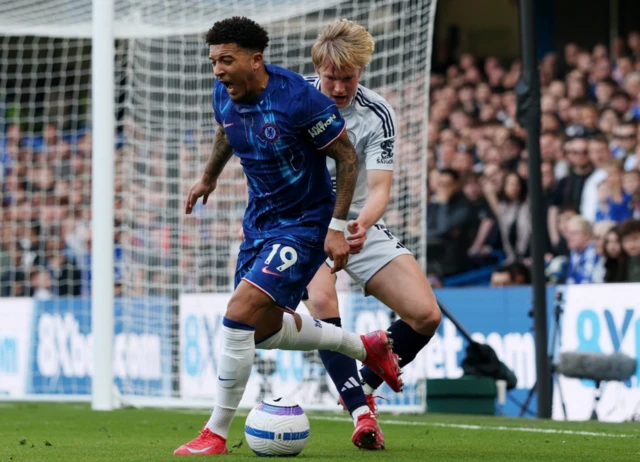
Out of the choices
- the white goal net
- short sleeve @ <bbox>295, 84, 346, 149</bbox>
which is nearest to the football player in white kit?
short sleeve @ <bbox>295, 84, 346, 149</bbox>

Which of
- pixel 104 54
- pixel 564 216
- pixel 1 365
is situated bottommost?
pixel 1 365

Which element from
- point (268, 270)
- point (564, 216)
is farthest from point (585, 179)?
point (268, 270)

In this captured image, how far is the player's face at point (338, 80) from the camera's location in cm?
565

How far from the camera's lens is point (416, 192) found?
32.9 ft

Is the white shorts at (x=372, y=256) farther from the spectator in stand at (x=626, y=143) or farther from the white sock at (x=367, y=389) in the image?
the spectator in stand at (x=626, y=143)

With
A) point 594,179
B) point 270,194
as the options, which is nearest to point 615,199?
point 594,179

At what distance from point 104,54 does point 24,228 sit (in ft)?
16.8

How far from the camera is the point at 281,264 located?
16.7 ft

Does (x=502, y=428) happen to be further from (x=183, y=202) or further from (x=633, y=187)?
(x=183, y=202)

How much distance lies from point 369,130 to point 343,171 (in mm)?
724

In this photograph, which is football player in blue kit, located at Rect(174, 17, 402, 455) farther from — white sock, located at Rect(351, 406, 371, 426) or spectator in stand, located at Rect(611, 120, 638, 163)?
spectator in stand, located at Rect(611, 120, 638, 163)

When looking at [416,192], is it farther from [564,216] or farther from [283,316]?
[283,316]

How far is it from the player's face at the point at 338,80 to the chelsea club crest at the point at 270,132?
65cm

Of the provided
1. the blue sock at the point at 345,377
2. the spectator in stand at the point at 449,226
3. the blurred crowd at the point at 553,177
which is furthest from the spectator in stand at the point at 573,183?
the blue sock at the point at 345,377
